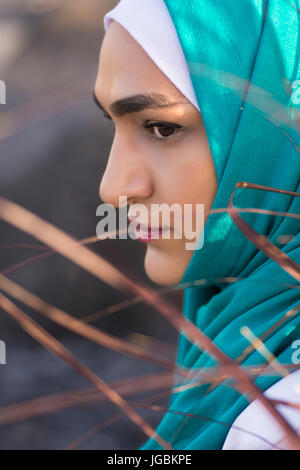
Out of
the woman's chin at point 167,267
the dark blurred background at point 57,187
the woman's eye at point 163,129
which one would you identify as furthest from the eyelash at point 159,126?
the dark blurred background at point 57,187

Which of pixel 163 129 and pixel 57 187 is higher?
pixel 57 187

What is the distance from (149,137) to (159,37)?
0.35ft

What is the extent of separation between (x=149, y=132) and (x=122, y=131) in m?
0.03

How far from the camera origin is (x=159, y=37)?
60cm

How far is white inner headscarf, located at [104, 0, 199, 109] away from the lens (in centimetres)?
59

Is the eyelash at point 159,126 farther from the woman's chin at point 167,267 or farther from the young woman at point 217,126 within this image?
the woman's chin at point 167,267

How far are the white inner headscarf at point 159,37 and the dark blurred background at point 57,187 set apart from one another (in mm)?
1337

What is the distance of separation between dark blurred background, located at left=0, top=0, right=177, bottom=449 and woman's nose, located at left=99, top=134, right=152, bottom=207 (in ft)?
4.27

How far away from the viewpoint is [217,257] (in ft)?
2.08

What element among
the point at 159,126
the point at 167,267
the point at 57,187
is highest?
the point at 57,187

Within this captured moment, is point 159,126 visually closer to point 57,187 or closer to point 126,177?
point 126,177

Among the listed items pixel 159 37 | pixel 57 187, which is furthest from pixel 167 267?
pixel 57 187

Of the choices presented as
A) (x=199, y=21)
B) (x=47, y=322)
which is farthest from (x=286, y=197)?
(x=47, y=322)
